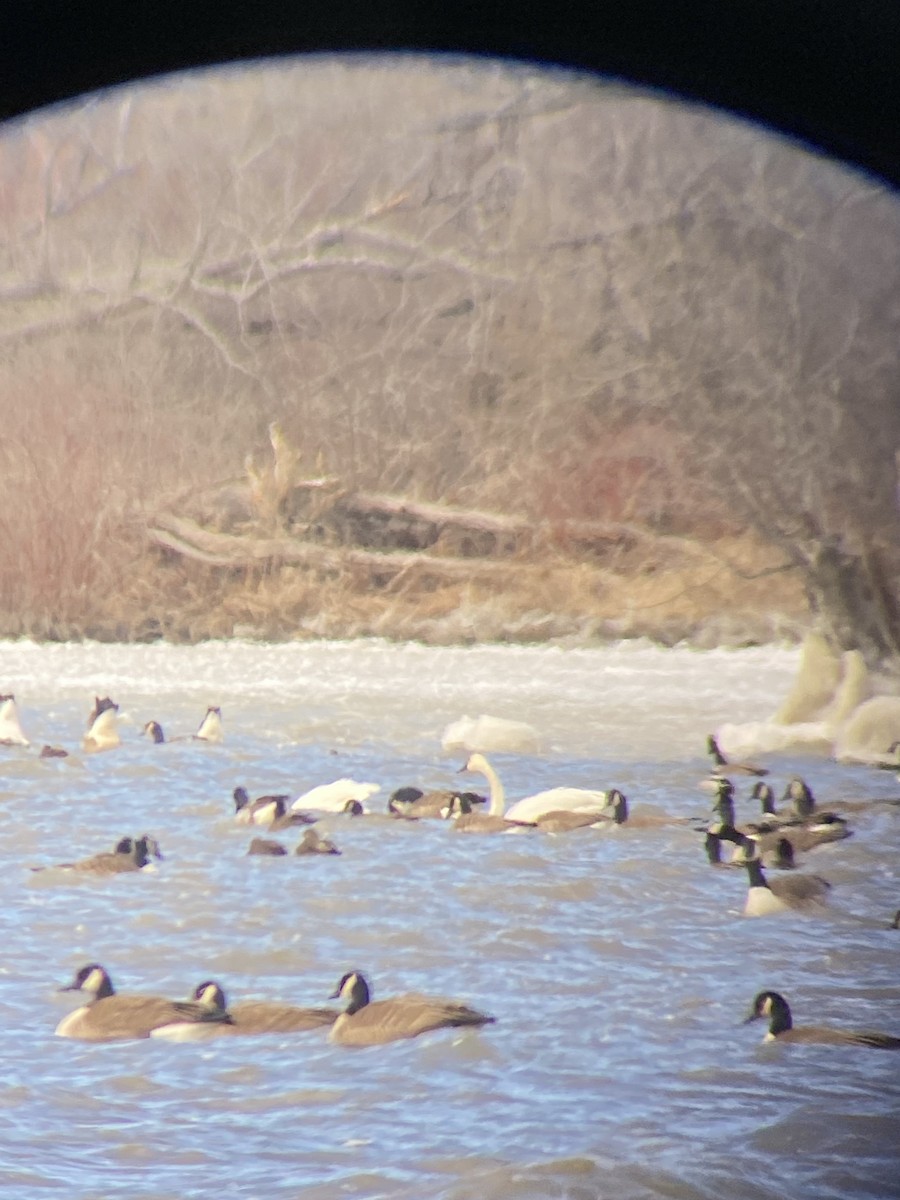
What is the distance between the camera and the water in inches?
134

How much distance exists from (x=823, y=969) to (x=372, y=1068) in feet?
3.57

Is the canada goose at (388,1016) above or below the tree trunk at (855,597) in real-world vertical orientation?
below

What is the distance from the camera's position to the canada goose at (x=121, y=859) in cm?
371

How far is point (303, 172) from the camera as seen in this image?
3.87m

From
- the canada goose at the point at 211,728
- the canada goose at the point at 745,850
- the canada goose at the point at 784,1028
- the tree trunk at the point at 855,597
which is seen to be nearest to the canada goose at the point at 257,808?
the canada goose at the point at 211,728

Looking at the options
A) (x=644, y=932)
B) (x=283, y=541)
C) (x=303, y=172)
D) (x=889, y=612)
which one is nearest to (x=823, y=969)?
(x=644, y=932)

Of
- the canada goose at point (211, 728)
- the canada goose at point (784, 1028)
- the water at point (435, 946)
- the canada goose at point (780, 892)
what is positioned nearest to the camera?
the water at point (435, 946)

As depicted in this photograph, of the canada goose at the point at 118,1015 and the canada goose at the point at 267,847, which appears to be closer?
the canada goose at the point at 118,1015

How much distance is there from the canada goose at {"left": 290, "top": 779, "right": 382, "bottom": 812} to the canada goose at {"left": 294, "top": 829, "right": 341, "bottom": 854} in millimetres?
67

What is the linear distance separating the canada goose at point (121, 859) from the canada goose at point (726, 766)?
138 cm

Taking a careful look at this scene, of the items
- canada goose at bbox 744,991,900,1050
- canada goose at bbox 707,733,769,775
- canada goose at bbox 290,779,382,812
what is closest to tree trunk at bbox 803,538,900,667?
canada goose at bbox 707,733,769,775

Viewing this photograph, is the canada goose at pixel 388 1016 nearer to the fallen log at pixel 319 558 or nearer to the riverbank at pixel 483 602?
the riverbank at pixel 483 602

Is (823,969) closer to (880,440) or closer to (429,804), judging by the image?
(429,804)

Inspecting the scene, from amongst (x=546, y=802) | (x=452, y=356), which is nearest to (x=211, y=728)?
(x=546, y=802)
